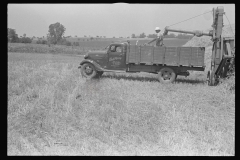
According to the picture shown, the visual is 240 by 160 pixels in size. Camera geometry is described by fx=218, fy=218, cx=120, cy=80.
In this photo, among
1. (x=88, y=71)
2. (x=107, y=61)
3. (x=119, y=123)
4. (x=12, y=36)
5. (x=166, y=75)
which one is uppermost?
(x=12, y=36)

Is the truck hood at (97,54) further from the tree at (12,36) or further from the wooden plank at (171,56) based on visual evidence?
the tree at (12,36)

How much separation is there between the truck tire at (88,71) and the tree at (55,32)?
42.8 m

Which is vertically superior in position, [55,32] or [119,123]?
[55,32]

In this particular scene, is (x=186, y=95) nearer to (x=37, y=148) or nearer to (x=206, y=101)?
(x=206, y=101)

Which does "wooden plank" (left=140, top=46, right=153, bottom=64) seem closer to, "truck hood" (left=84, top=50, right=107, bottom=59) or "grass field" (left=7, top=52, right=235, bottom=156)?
"truck hood" (left=84, top=50, right=107, bottom=59)

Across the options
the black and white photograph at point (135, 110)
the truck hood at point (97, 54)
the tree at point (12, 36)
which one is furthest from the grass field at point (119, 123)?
the tree at point (12, 36)

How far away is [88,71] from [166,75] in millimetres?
3977

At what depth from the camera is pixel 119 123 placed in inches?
201

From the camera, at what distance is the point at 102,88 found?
29.7 ft

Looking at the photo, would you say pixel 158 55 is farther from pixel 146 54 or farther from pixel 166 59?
pixel 146 54

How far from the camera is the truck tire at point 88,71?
11.3 m

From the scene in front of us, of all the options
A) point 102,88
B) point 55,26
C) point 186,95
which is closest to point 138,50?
Result: point 102,88

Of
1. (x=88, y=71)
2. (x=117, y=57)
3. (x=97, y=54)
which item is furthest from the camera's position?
(x=97, y=54)

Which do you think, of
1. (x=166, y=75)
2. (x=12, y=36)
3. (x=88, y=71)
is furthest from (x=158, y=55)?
(x=12, y=36)
